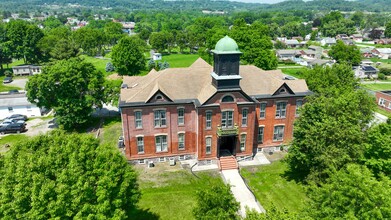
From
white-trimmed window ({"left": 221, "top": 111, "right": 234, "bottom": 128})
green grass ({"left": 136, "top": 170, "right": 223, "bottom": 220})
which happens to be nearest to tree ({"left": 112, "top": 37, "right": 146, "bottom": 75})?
green grass ({"left": 136, "top": 170, "right": 223, "bottom": 220})

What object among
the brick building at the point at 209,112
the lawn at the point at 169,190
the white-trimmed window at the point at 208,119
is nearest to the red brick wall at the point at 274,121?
the brick building at the point at 209,112

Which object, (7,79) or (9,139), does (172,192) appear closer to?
(9,139)

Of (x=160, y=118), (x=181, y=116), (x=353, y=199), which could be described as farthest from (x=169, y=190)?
(x=353, y=199)

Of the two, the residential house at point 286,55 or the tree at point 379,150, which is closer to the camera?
the tree at point 379,150

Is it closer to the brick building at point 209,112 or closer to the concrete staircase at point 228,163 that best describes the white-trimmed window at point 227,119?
the brick building at point 209,112

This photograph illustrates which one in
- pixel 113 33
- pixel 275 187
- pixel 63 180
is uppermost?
pixel 113 33

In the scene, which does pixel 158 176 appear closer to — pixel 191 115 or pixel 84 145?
pixel 191 115
